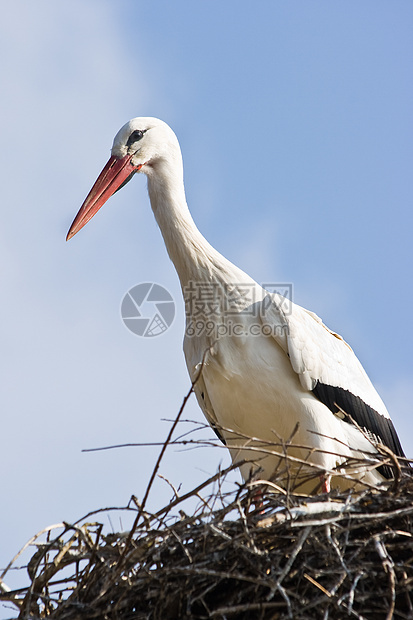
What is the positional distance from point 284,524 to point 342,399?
1.59 m

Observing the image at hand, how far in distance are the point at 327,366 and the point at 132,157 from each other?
1.67 m

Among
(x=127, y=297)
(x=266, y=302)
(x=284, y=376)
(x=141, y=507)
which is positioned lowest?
(x=141, y=507)

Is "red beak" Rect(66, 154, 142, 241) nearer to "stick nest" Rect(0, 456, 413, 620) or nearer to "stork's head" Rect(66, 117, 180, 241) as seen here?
"stork's head" Rect(66, 117, 180, 241)

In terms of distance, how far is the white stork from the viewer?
4.60m

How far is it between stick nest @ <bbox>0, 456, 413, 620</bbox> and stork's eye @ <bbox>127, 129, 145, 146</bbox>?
245cm

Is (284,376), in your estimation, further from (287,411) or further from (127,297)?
(127,297)

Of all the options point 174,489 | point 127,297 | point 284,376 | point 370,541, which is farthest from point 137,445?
point 127,297

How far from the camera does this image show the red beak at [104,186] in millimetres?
5230

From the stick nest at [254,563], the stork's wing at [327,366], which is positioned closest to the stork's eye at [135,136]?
the stork's wing at [327,366]

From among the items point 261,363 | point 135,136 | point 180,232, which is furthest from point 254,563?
point 135,136

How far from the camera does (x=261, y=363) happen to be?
15.1 feet

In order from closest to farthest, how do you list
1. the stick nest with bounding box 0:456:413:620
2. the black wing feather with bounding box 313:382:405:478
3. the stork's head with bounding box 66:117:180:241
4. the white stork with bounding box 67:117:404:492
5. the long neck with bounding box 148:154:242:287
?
the stick nest with bounding box 0:456:413:620
the white stork with bounding box 67:117:404:492
the black wing feather with bounding box 313:382:405:478
the long neck with bounding box 148:154:242:287
the stork's head with bounding box 66:117:180:241

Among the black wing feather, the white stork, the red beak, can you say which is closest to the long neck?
the white stork

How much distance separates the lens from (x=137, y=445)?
3.26 m
